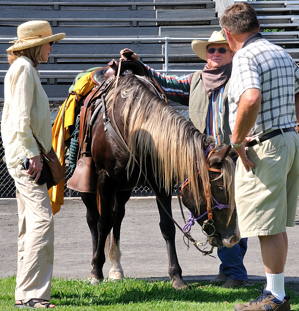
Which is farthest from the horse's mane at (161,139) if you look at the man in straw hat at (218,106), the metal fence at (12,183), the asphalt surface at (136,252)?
the metal fence at (12,183)

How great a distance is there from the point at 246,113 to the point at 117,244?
2.42 meters

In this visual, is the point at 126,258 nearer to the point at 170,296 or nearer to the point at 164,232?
the point at 164,232

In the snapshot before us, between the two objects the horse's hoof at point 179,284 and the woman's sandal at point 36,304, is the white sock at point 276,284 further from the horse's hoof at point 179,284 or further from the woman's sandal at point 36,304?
the woman's sandal at point 36,304

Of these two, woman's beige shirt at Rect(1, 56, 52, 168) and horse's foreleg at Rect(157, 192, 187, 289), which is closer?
woman's beige shirt at Rect(1, 56, 52, 168)

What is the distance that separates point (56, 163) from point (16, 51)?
0.85 m

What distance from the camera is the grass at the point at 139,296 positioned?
12.3ft

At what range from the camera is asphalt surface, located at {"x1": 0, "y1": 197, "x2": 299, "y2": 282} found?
4957 mm

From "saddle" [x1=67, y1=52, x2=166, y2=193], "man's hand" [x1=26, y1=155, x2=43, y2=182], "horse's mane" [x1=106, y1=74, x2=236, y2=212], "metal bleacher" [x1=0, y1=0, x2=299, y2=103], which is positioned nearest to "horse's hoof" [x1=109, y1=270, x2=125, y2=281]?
"saddle" [x1=67, y1=52, x2=166, y2=193]

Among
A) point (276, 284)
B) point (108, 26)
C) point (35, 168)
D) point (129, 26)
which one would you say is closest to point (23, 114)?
point (35, 168)

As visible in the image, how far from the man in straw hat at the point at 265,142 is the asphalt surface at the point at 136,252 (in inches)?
54.1

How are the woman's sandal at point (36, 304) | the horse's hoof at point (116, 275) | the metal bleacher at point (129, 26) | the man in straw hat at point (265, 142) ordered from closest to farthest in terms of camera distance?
the man in straw hat at point (265, 142), the woman's sandal at point (36, 304), the horse's hoof at point (116, 275), the metal bleacher at point (129, 26)

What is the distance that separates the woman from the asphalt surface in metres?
1.22

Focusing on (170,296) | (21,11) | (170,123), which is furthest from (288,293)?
(21,11)

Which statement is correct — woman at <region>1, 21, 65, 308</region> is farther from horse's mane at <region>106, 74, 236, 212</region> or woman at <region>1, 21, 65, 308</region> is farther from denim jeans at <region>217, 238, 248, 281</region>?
denim jeans at <region>217, 238, 248, 281</region>
